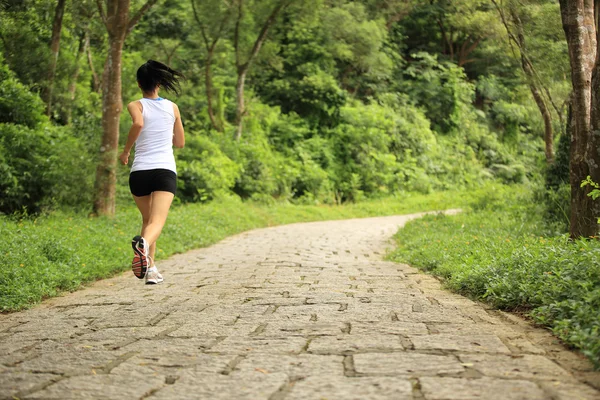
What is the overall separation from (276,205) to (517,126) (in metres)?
17.9

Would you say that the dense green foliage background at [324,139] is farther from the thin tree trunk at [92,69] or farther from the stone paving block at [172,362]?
the stone paving block at [172,362]

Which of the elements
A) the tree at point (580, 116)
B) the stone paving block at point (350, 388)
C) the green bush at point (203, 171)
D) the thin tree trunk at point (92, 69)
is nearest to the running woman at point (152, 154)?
the stone paving block at point (350, 388)

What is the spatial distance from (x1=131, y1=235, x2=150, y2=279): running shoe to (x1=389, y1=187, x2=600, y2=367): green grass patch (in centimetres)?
302

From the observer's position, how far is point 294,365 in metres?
3.43

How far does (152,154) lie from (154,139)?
5.9 inches

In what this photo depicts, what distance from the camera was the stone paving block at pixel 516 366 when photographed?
3.20 metres

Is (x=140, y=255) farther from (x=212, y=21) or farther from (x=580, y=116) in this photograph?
(x=212, y=21)

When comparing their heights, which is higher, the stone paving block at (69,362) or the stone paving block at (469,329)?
the stone paving block at (469,329)

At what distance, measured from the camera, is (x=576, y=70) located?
782 cm

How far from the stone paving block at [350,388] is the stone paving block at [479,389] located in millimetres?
110

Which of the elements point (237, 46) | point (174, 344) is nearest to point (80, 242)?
point (174, 344)

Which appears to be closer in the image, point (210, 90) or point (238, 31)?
point (238, 31)

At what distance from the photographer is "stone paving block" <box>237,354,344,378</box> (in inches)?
130

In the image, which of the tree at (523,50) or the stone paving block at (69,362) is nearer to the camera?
the stone paving block at (69,362)
